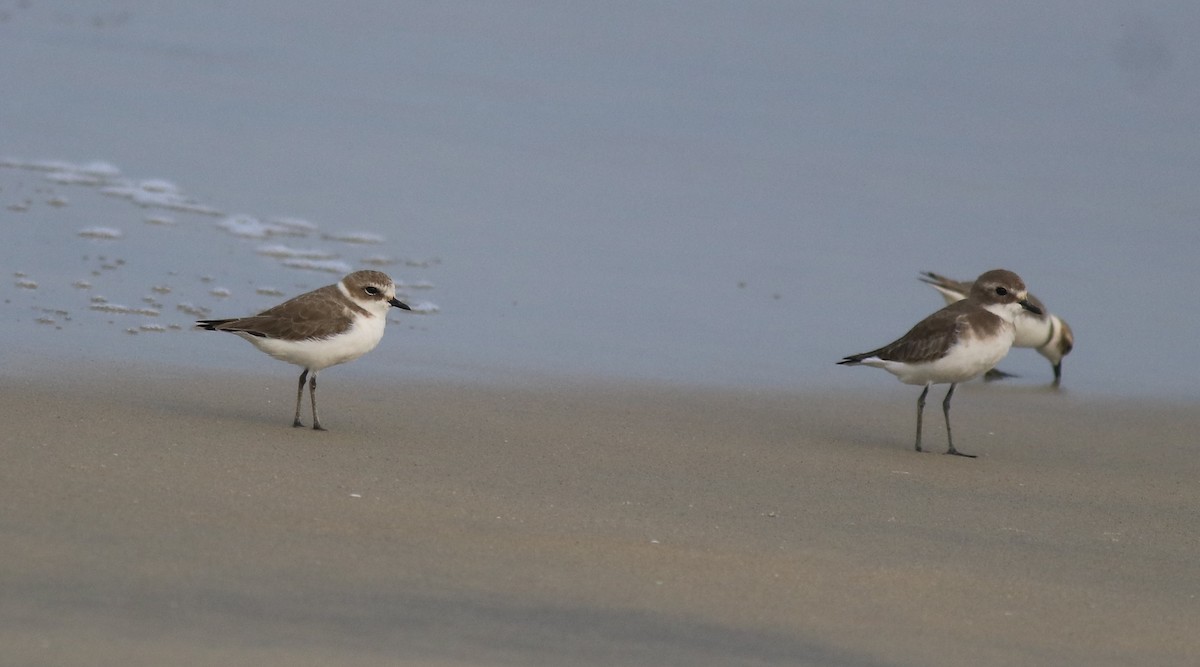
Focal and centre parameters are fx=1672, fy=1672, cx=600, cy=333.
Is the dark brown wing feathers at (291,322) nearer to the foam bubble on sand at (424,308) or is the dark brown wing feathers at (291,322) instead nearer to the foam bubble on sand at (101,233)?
the foam bubble on sand at (424,308)

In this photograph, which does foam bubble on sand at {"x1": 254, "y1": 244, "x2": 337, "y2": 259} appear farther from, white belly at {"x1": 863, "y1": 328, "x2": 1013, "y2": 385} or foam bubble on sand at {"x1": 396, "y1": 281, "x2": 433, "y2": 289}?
white belly at {"x1": 863, "y1": 328, "x2": 1013, "y2": 385}

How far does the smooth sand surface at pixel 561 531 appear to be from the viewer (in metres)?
4.48

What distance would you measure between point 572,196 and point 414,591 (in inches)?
306

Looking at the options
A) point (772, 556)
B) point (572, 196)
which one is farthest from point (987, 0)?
point (772, 556)

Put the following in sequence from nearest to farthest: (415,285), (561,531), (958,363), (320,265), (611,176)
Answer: (561,531)
(958,363)
(415,285)
(320,265)
(611,176)

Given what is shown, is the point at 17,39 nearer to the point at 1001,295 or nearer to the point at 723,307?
the point at 723,307

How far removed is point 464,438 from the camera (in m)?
7.16

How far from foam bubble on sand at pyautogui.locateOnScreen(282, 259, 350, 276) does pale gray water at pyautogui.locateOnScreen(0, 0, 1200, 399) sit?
110 mm

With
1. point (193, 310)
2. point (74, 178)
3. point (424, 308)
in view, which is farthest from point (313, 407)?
point (74, 178)

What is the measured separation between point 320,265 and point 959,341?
4.09 m

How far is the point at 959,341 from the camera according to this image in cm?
828

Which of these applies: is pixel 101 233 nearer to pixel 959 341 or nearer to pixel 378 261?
pixel 378 261

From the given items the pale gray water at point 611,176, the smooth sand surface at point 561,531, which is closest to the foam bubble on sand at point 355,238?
the pale gray water at point 611,176

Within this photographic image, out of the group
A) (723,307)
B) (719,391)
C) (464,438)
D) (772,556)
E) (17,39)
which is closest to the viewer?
(772,556)
